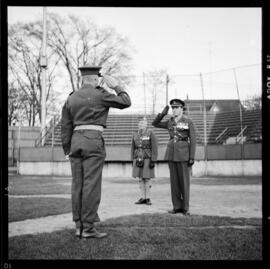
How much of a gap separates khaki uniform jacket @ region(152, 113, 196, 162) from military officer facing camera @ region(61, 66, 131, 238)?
1976 mm

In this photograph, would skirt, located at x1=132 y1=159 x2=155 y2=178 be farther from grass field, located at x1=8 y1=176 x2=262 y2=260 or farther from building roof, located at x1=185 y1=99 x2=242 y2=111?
building roof, located at x1=185 y1=99 x2=242 y2=111

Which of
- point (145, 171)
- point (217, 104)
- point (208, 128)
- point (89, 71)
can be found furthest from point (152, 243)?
point (208, 128)

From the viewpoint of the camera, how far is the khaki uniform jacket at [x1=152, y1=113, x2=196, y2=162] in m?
6.96

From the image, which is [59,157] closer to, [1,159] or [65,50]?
[65,50]

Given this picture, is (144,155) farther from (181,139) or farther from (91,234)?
(91,234)

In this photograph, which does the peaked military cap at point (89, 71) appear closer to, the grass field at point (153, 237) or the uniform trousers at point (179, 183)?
the grass field at point (153, 237)

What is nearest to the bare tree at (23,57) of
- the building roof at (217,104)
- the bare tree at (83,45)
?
the bare tree at (83,45)

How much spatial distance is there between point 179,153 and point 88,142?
2.31 m

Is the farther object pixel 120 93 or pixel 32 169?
pixel 32 169

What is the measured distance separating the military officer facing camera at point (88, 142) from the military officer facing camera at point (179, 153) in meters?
1.90

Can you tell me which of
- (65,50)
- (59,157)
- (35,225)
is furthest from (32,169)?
(35,225)

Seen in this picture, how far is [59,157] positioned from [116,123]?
238 centimetres

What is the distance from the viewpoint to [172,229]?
528 centimetres

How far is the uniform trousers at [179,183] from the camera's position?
6898 mm
